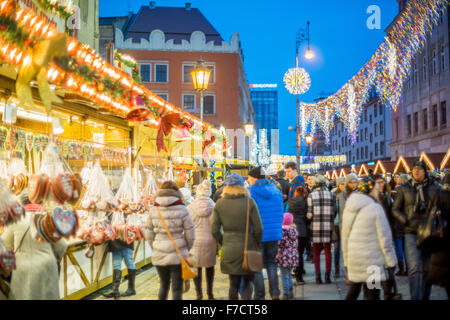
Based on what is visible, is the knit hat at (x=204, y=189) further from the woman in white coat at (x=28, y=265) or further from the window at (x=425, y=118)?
the window at (x=425, y=118)

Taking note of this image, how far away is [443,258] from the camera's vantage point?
4.88 metres

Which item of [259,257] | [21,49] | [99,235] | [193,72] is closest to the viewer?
[21,49]

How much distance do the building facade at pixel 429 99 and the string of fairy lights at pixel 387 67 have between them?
7.96m

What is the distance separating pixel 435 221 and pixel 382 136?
49.3m

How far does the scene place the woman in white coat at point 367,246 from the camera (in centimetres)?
491

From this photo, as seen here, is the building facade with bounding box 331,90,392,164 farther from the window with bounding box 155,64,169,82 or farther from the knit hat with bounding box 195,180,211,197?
the knit hat with bounding box 195,180,211,197

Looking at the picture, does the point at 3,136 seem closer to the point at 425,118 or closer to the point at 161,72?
the point at 425,118

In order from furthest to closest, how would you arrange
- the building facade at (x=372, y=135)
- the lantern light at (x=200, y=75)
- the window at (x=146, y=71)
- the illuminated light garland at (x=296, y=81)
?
the building facade at (x=372, y=135), the window at (x=146, y=71), the illuminated light garland at (x=296, y=81), the lantern light at (x=200, y=75)

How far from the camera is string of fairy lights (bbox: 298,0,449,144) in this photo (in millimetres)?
12891

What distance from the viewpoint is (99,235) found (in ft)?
21.9

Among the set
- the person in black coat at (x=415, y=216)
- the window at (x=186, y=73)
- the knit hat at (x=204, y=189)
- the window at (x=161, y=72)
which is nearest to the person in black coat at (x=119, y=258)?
the knit hat at (x=204, y=189)
